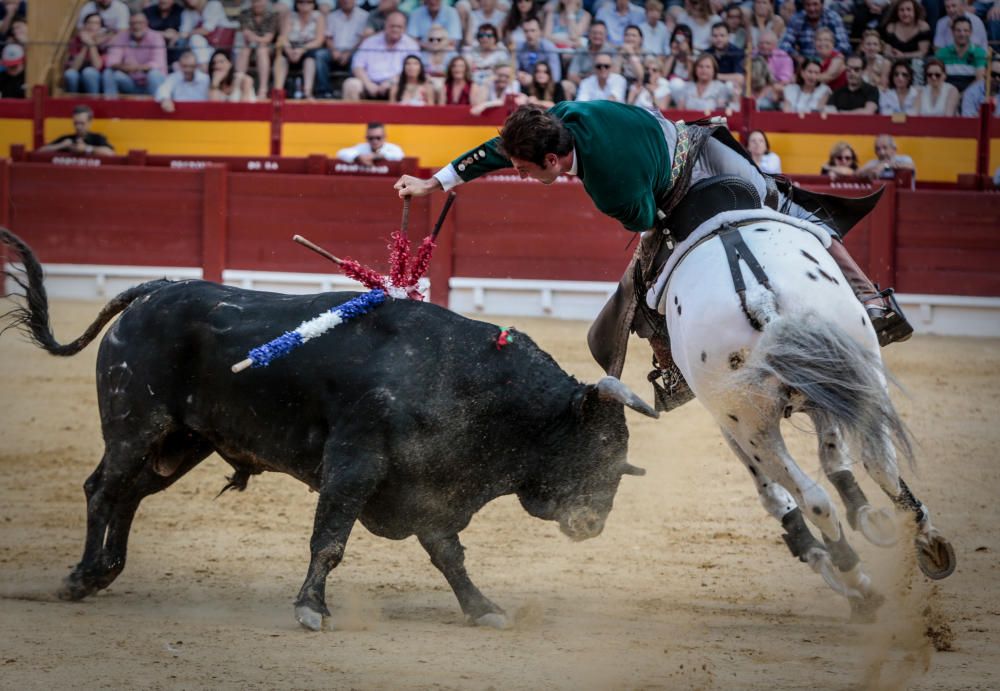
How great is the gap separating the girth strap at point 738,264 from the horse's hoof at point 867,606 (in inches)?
43.9

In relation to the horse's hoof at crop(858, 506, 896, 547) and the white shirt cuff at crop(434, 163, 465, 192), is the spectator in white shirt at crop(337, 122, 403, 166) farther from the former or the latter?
the horse's hoof at crop(858, 506, 896, 547)

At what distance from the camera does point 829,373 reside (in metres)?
3.72

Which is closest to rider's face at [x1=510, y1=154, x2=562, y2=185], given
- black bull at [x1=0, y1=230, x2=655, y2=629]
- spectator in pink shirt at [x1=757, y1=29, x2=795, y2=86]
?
black bull at [x1=0, y1=230, x2=655, y2=629]

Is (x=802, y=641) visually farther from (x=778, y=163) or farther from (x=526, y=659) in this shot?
(x=778, y=163)

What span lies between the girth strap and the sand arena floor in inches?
14.0

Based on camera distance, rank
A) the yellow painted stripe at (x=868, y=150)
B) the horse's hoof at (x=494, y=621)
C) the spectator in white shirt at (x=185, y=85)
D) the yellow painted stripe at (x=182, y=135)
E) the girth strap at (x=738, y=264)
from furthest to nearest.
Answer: the spectator in white shirt at (x=185, y=85) → the yellow painted stripe at (x=182, y=135) → the yellow painted stripe at (x=868, y=150) → the horse's hoof at (x=494, y=621) → the girth strap at (x=738, y=264)

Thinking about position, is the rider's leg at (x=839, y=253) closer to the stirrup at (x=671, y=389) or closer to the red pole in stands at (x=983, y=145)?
the stirrup at (x=671, y=389)

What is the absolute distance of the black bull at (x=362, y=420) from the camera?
13.8ft

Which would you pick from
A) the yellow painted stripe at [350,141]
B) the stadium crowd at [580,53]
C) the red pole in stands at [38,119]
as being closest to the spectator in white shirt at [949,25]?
the stadium crowd at [580,53]

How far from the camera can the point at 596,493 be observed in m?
4.29

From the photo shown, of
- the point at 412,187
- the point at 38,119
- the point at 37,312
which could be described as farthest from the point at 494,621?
the point at 38,119

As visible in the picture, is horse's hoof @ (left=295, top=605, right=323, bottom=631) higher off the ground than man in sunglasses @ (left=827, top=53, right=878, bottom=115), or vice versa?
man in sunglasses @ (left=827, top=53, right=878, bottom=115)

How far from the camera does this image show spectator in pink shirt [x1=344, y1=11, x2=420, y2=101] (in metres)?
11.2

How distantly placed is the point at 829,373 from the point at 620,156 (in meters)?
0.95
